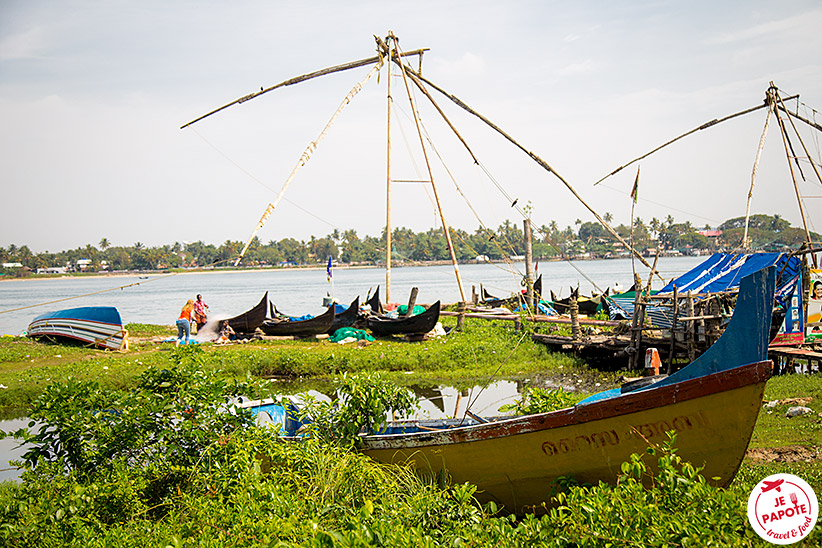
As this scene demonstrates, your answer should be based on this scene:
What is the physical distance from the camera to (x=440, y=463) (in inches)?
219

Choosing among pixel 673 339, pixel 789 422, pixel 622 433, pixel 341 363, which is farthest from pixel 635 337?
pixel 622 433

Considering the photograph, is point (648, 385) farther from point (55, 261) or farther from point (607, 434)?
point (55, 261)

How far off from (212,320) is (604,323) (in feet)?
39.3

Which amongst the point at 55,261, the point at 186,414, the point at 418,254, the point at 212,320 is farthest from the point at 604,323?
the point at 55,261

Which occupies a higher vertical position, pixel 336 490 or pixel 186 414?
pixel 186 414

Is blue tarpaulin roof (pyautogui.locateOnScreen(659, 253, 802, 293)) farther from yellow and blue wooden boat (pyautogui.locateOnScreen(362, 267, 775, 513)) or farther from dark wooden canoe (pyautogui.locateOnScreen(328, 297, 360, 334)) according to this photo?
yellow and blue wooden boat (pyautogui.locateOnScreen(362, 267, 775, 513))

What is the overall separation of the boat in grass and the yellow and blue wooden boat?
12.6 meters

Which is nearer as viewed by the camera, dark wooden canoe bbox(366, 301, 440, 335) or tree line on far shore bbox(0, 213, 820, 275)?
dark wooden canoe bbox(366, 301, 440, 335)

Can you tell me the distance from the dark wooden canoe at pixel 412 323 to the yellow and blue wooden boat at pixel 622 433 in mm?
10666

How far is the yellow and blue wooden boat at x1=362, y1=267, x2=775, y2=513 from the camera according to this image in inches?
178

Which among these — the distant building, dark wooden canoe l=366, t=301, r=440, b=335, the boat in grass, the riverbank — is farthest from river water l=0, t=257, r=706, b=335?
the distant building

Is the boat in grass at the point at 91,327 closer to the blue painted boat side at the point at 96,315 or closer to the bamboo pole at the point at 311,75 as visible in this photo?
the blue painted boat side at the point at 96,315

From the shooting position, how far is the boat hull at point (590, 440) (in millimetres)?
4613

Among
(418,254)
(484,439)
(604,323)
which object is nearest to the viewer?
(484,439)
